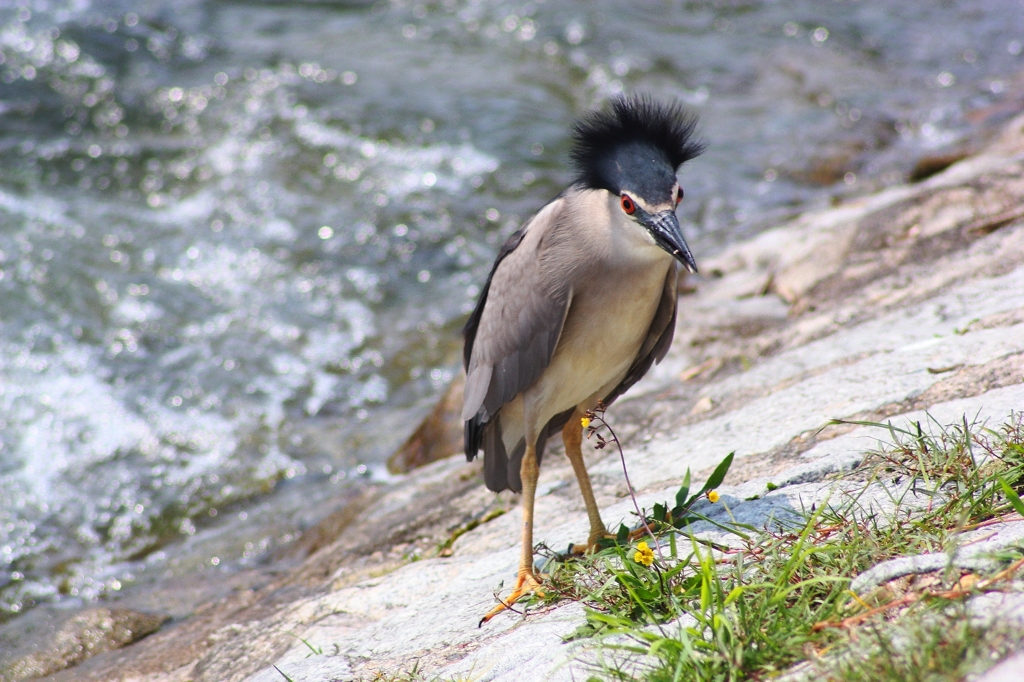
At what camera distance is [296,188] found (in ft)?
30.1

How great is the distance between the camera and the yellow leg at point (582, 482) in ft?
11.1

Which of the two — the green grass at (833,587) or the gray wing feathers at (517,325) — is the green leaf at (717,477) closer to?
→ the green grass at (833,587)

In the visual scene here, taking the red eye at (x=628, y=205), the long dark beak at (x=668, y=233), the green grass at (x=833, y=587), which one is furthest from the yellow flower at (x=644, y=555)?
the red eye at (x=628, y=205)

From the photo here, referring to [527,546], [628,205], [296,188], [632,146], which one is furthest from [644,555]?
[296,188]

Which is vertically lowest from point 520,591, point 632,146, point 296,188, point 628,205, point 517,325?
point 520,591

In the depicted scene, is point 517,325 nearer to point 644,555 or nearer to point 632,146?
point 632,146

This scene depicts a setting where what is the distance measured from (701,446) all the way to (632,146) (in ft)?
4.69

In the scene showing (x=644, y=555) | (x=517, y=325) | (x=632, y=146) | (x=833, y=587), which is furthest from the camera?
(x=517, y=325)

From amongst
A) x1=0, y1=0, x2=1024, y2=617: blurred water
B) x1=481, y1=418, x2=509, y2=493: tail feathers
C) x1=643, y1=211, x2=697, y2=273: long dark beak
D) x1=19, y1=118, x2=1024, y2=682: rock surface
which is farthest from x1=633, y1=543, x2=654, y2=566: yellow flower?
x1=0, y1=0, x2=1024, y2=617: blurred water

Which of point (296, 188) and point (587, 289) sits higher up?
point (296, 188)

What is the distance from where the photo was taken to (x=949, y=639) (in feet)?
6.47

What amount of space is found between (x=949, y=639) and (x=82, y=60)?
36.8 feet

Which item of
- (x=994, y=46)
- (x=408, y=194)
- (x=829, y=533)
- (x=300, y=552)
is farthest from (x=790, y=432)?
(x=994, y=46)

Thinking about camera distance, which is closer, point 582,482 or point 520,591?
point 520,591
